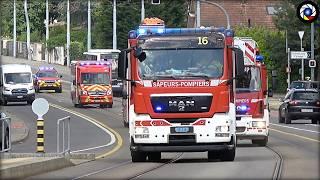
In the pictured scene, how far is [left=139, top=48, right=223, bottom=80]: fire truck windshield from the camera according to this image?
20875 mm

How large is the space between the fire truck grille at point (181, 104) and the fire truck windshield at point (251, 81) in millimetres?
7623

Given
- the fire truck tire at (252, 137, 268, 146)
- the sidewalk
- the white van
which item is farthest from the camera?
the white van

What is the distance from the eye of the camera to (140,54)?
2091cm

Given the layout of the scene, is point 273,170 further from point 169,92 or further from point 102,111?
point 102,111

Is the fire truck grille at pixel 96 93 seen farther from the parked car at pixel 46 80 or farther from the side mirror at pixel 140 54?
the side mirror at pixel 140 54

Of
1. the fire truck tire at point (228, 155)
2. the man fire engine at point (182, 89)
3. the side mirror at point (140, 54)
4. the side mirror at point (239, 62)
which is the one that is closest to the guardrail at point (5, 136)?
the man fire engine at point (182, 89)

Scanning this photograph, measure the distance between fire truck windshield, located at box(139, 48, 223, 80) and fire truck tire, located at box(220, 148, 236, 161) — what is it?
212cm

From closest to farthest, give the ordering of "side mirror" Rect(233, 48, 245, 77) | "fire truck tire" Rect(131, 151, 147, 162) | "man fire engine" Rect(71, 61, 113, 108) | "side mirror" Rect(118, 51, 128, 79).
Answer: "side mirror" Rect(118, 51, 128, 79)
"side mirror" Rect(233, 48, 245, 77)
"fire truck tire" Rect(131, 151, 147, 162)
"man fire engine" Rect(71, 61, 113, 108)

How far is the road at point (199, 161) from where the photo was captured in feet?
60.3

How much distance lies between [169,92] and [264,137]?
8.68 meters

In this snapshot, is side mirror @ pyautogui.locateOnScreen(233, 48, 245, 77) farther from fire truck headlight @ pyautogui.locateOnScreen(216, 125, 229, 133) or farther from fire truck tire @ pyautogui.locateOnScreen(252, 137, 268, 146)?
fire truck tire @ pyautogui.locateOnScreen(252, 137, 268, 146)

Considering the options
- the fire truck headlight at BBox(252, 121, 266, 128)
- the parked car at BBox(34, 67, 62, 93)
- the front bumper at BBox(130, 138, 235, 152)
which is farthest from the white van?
the front bumper at BBox(130, 138, 235, 152)

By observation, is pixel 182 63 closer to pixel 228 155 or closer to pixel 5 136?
pixel 228 155

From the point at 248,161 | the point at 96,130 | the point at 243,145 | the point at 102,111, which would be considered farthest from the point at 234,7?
the point at 248,161
